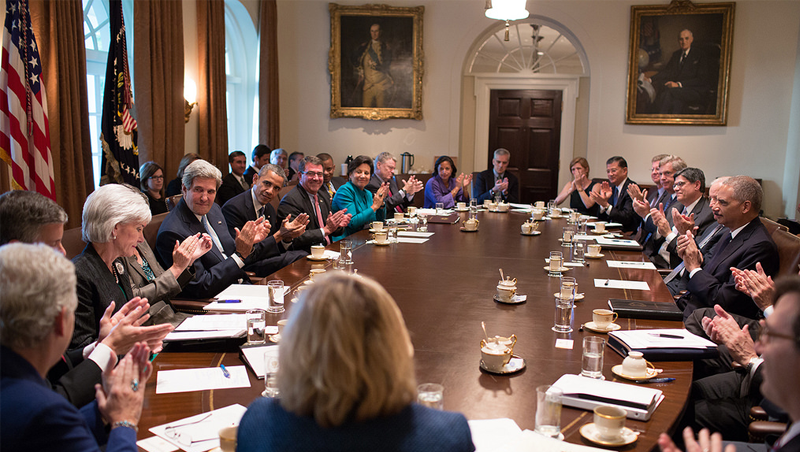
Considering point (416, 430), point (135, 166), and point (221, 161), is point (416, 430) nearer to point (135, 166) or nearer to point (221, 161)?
point (135, 166)

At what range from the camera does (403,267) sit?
3777 mm

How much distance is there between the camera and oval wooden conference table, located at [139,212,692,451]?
183cm

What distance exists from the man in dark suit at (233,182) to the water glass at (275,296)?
189 inches

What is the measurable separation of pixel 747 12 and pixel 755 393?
833cm

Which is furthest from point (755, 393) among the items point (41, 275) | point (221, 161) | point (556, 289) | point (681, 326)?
point (221, 161)

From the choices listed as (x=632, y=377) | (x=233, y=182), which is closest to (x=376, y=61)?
(x=233, y=182)

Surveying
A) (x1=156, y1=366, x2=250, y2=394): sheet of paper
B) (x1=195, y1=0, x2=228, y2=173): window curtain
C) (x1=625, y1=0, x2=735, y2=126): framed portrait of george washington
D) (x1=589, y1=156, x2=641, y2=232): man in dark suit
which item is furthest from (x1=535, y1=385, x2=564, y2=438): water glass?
(x1=625, y1=0, x2=735, y2=126): framed portrait of george washington


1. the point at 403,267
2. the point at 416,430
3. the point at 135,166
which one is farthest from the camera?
the point at 135,166

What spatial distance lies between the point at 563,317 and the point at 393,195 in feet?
16.4

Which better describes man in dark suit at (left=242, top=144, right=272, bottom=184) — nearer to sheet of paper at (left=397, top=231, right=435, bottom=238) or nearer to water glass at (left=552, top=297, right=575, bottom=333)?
sheet of paper at (left=397, top=231, right=435, bottom=238)

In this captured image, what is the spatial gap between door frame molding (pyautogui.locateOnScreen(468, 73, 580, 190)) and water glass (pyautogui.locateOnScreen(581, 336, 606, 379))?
341 inches

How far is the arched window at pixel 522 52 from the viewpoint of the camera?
10250 mm

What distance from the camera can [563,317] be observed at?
2529 millimetres

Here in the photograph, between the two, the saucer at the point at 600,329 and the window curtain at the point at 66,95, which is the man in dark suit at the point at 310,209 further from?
the saucer at the point at 600,329
